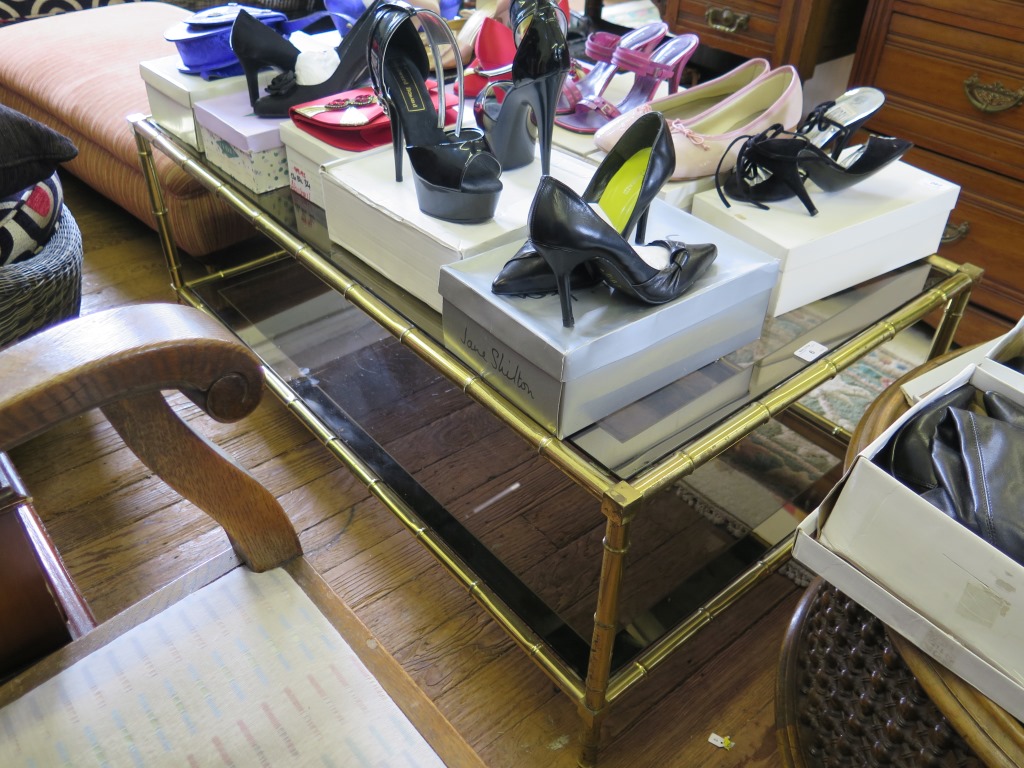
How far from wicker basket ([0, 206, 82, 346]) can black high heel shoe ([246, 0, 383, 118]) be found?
33cm

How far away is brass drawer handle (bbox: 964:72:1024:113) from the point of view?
132 centimetres

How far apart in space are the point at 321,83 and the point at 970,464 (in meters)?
A: 0.96

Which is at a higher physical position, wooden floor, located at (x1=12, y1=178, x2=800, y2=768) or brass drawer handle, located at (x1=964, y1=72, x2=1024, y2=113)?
brass drawer handle, located at (x1=964, y1=72, x2=1024, y2=113)

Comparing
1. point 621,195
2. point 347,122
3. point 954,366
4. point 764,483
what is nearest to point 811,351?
point 954,366

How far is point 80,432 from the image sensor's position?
1.39 metres

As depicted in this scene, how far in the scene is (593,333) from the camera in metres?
0.71

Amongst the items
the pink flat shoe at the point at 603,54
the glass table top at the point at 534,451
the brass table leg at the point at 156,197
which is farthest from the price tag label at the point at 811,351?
the brass table leg at the point at 156,197

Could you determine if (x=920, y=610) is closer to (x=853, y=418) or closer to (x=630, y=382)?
(x=630, y=382)

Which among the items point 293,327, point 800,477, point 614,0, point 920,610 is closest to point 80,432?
point 293,327

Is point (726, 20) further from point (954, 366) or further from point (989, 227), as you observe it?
point (954, 366)

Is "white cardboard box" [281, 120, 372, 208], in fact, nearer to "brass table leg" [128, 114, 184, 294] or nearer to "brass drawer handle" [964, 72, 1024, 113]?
"brass table leg" [128, 114, 184, 294]

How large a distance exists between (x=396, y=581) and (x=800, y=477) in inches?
23.8

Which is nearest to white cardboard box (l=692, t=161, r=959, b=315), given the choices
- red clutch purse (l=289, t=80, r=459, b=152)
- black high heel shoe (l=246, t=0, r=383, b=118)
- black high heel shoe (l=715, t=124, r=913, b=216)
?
black high heel shoe (l=715, t=124, r=913, b=216)

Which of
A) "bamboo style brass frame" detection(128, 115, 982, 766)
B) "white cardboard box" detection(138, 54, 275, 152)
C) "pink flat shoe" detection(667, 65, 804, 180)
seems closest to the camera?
"bamboo style brass frame" detection(128, 115, 982, 766)
